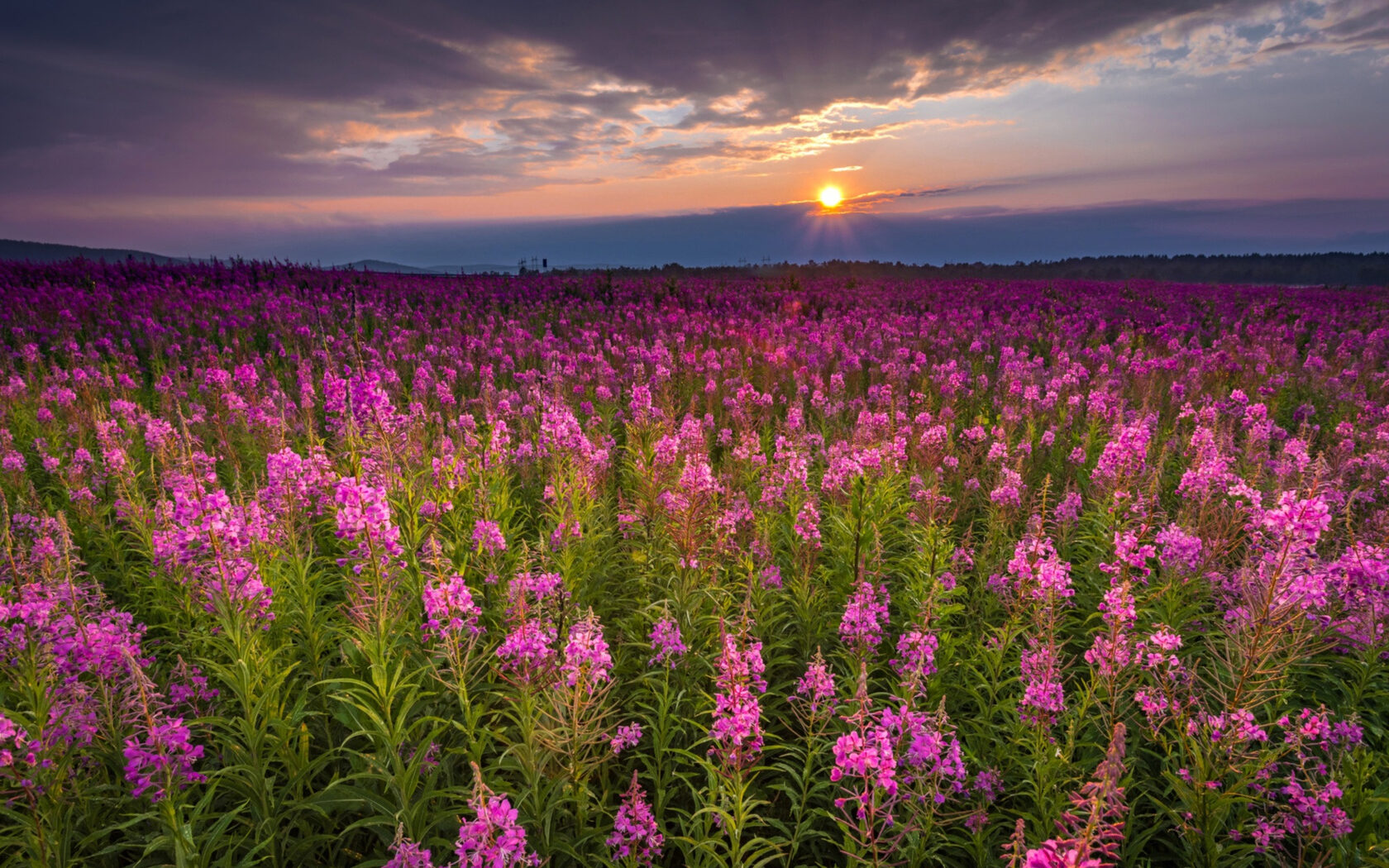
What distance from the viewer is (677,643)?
3678mm

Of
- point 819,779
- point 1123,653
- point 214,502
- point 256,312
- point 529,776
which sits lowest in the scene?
point 819,779

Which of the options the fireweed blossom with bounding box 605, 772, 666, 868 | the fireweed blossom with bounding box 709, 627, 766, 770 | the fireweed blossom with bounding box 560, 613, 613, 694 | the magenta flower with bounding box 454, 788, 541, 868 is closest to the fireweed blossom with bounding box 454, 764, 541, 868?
the magenta flower with bounding box 454, 788, 541, 868

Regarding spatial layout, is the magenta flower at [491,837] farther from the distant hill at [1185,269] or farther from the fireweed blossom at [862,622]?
the distant hill at [1185,269]

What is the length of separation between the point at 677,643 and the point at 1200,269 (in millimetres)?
77902

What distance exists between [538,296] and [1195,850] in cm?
2329

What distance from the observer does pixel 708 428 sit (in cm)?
853

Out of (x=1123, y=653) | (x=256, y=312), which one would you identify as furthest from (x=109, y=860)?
(x=256, y=312)

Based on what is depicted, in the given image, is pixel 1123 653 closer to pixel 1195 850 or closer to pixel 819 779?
pixel 1195 850

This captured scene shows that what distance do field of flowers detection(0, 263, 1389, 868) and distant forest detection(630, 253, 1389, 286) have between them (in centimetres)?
4539

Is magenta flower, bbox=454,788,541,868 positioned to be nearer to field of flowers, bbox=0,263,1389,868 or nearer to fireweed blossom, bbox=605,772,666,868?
field of flowers, bbox=0,263,1389,868

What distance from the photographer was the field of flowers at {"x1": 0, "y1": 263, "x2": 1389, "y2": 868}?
2883 mm

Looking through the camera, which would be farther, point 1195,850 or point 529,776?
point 1195,850

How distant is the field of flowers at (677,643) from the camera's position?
2.88 meters

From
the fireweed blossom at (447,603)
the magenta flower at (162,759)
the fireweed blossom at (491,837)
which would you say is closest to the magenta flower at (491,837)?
the fireweed blossom at (491,837)
